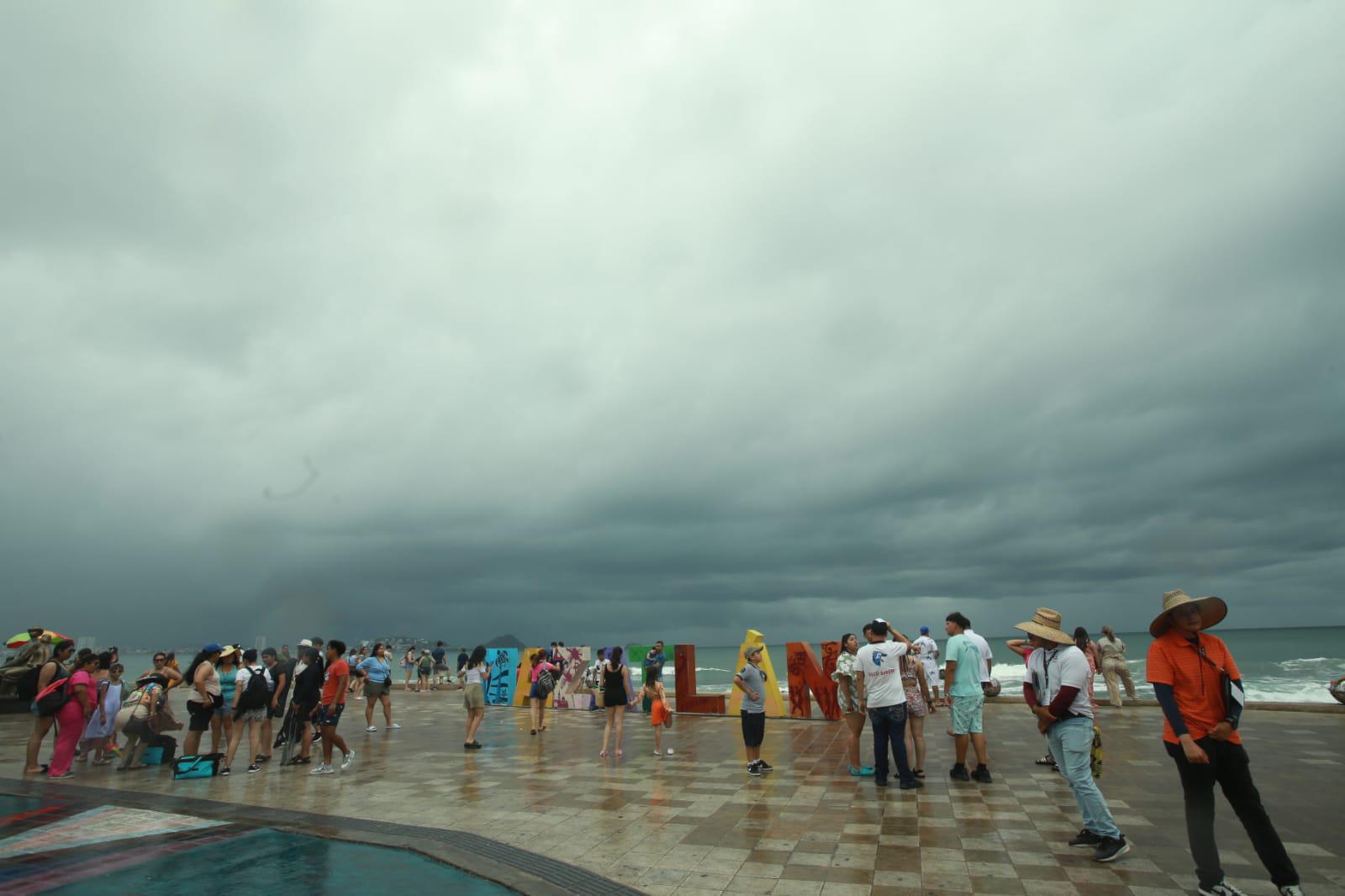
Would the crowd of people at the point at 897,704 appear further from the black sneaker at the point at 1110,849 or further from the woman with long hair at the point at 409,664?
the woman with long hair at the point at 409,664

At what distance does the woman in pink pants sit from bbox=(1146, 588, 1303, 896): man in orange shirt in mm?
14129

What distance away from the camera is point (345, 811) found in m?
→ 8.66

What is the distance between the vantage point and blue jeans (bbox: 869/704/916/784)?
8.89 m

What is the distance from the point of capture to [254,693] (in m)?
11.5

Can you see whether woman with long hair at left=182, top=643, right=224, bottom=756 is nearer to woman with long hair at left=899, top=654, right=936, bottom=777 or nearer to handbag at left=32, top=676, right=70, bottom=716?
handbag at left=32, top=676, right=70, bottom=716

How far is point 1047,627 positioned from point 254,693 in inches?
449

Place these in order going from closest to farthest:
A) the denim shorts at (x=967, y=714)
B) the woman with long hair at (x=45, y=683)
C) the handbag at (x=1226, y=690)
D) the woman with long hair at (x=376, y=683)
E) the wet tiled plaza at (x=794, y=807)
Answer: the handbag at (x=1226, y=690)
the wet tiled plaza at (x=794, y=807)
the denim shorts at (x=967, y=714)
the woman with long hair at (x=45, y=683)
the woman with long hair at (x=376, y=683)

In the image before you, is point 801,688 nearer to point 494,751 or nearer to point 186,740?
point 494,751

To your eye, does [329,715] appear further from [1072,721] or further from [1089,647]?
[1089,647]

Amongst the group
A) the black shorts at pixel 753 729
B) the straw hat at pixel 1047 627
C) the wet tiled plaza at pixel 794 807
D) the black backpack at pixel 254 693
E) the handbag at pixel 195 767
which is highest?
the straw hat at pixel 1047 627

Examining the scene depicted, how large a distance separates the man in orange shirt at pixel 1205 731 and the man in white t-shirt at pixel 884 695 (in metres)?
3.60

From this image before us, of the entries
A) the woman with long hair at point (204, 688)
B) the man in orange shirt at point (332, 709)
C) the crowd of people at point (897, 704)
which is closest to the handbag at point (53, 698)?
the crowd of people at point (897, 704)

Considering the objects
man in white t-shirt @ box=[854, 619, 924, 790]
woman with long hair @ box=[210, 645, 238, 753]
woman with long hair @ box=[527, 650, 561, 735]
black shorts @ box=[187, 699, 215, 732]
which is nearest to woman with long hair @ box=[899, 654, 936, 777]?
man in white t-shirt @ box=[854, 619, 924, 790]

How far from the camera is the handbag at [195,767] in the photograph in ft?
36.1
